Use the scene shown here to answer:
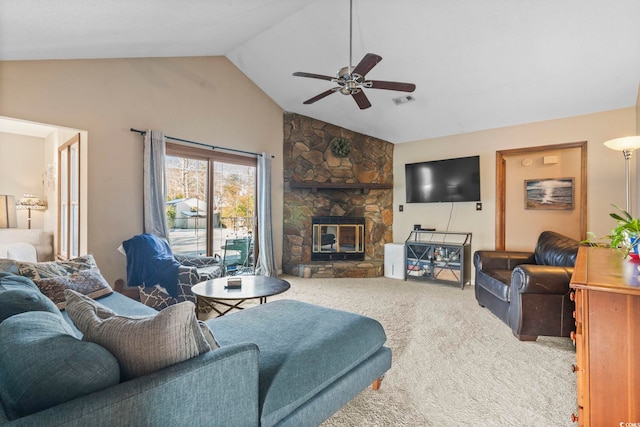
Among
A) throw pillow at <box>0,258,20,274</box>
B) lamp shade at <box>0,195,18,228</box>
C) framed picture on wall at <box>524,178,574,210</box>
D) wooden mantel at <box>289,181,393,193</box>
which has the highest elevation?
wooden mantel at <box>289,181,393,193</box>

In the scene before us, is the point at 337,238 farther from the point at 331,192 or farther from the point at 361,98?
the point at 361,98

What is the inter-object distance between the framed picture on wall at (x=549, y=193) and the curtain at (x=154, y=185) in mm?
5053

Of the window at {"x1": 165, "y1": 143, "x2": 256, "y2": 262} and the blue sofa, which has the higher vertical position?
the window at {"x1": 165, "y1": 143, "x2": 256, "y2": 262}

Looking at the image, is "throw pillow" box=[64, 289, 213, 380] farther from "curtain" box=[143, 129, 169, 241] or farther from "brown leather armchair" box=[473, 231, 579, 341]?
"curtain" box=[143, 129, 169, 241]

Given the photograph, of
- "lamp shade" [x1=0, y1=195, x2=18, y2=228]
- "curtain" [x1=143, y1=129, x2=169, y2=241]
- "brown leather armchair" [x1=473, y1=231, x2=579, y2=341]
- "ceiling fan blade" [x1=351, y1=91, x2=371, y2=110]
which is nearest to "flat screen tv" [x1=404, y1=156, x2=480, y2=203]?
"brown leather armchair" [x1=473, y1=231, x2=579, y2=341]

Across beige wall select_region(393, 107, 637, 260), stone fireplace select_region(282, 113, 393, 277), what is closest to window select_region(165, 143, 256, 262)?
stone fireplace select_region(282, 113, 393, 277)

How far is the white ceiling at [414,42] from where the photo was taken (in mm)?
2629

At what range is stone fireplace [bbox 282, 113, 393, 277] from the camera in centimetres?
552

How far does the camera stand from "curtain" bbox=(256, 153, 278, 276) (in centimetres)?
506

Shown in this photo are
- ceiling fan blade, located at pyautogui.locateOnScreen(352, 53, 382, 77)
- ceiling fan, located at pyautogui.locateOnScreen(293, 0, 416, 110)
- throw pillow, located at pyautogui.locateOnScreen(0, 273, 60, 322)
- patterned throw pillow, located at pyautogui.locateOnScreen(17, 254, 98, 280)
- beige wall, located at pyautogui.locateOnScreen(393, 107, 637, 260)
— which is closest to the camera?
throw pillow, located at pyautogui.locateOnScreen(0, 273, 60, 322)

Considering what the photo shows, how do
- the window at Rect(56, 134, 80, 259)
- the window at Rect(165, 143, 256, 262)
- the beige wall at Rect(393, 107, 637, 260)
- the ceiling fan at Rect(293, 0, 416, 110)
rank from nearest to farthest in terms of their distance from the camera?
the ceiling fan at Rect(293, 0, 416, 110) → the window at Rect(56, 134, 80, 259) → the beige wall at Rect(393, 107, 637, 260) → the window at Rect(165, 143, 256, 262)

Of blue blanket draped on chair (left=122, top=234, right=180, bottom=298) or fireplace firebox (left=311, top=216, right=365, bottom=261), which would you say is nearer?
blue blanket draped on chair (left=122, top=234, right=180, bottom=298)

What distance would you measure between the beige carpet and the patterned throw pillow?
85.4 inches

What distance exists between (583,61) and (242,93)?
4.29 meters
